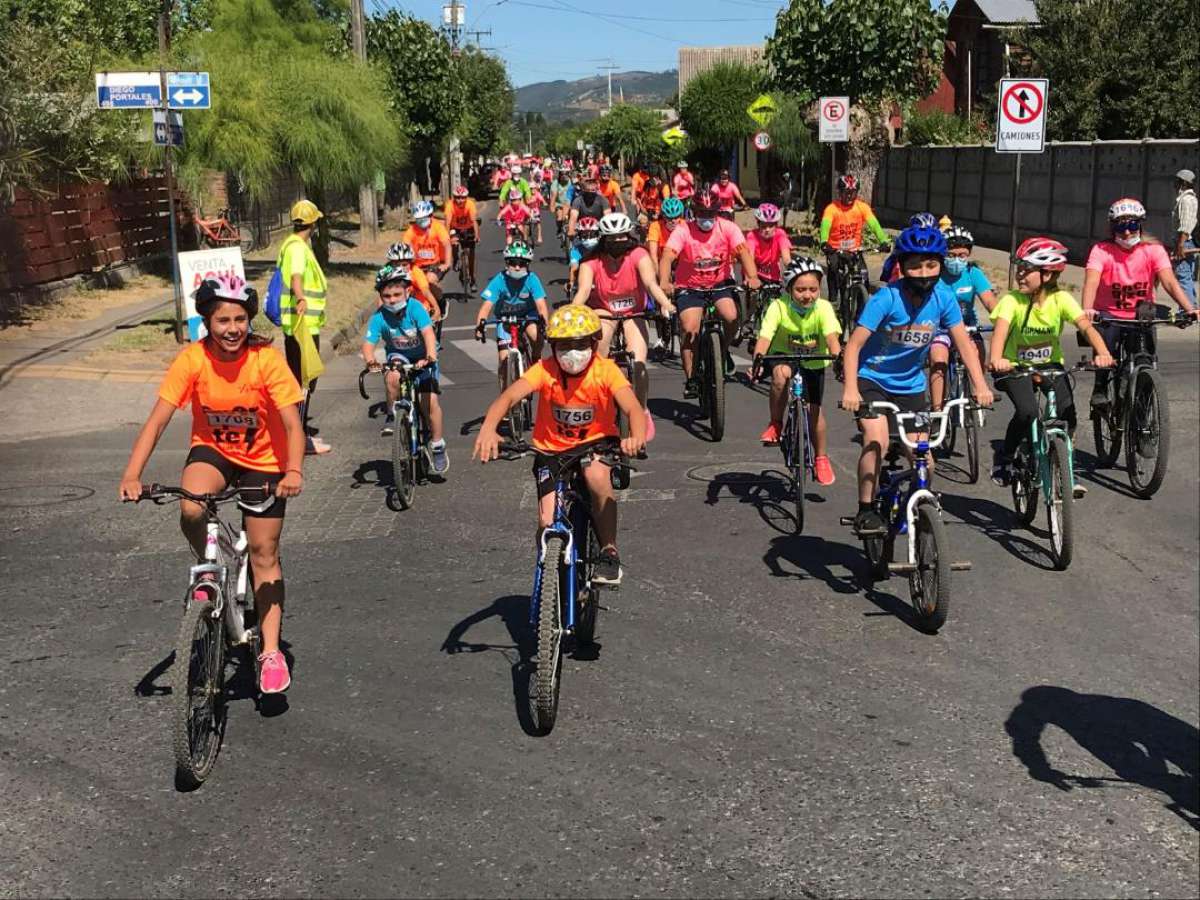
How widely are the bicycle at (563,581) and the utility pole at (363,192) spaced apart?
2717cm

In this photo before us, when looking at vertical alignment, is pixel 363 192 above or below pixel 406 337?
above

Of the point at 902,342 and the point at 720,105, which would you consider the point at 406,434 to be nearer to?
the point at 902,342

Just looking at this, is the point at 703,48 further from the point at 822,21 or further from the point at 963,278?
the point at 963,278

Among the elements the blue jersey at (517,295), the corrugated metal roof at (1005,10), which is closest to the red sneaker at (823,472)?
the blue jersey at (517,295)

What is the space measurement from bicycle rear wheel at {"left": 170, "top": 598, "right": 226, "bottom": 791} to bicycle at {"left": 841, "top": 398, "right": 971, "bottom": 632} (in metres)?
3.42

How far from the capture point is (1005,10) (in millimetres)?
49750

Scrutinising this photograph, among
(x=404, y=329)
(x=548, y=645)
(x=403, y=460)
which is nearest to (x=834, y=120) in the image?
(x=404, y=329)

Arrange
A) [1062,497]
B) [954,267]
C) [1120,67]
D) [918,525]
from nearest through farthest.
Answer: [918,525] < [1062,497] < [954,267] < [1120,67]

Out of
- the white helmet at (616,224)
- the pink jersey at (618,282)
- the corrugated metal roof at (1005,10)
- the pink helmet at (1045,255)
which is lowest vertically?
the pink jersey at (618,282)

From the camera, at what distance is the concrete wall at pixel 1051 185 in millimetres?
23281

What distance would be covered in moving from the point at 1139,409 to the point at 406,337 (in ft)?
17.8

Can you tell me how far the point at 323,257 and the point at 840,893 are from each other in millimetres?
23154

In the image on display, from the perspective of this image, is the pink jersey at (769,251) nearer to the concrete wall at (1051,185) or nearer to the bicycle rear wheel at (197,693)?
the bicycle rear wheel at (197,693)

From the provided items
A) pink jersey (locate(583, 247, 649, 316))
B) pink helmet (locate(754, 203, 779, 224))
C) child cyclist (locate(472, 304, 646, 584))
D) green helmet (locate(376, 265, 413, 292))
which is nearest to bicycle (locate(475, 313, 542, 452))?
pink jersey (locate(583, 247, 649, 316))
